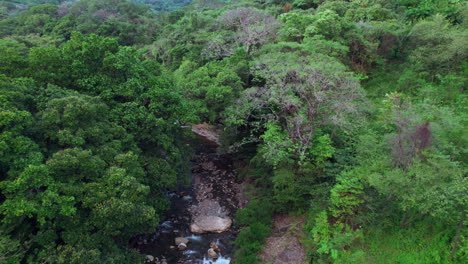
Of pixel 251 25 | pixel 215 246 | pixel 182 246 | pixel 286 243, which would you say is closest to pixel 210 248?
pixel 215 246

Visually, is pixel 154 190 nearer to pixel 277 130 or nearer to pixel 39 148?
pixel 39 148

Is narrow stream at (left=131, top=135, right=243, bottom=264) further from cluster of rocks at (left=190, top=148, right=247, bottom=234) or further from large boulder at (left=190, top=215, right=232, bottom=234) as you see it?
large boulder at (left=190, top=215, right=232, bottom=234)

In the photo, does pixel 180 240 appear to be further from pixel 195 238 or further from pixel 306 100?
pixel 306 100

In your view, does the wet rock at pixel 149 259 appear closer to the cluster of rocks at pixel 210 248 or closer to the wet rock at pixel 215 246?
the cluster of rocks at pixel 210 248

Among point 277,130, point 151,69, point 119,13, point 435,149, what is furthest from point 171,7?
point 435,149

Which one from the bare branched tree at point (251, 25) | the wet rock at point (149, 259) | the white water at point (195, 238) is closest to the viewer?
the wet rock at point (149, 259)

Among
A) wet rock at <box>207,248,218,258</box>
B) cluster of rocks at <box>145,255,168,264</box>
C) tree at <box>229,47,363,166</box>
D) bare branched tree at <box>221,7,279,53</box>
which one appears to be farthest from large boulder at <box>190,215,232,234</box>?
bare branched tree at <box>221,7,279,53</box>

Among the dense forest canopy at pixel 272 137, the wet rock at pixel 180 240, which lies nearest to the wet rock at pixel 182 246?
the wet rock at pixel 180 240
